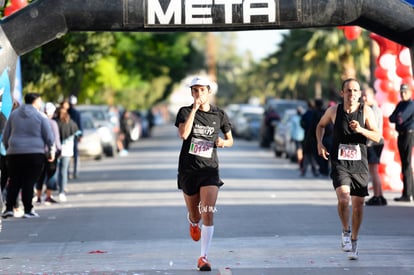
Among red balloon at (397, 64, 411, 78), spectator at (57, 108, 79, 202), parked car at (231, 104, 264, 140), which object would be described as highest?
red balloon at (397, 64, 411, 78)

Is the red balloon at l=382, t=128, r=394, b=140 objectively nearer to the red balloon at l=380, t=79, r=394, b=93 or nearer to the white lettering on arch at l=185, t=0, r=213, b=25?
the red balloon at l=380, t=79, r=394, b=93

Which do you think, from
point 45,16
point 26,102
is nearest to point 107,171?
point 26,102

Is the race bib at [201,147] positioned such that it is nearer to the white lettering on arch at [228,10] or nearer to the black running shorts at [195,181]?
the black running shorts at [195,181]

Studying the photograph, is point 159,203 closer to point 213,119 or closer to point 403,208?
point 403,208

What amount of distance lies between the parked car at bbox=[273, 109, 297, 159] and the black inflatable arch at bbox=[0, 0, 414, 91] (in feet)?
64.7

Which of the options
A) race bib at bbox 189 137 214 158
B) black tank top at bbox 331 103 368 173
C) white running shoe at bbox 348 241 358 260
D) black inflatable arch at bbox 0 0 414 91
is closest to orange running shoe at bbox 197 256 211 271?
race bib at bbox 189 137 214 158

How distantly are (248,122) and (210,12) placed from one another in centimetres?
4148

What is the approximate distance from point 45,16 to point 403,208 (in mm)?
7395

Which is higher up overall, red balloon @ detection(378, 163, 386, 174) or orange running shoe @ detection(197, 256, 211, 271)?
orange running shoe @ detection(197, 256, 211, 271)

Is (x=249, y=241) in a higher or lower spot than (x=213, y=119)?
lower

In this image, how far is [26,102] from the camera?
54.0 feet

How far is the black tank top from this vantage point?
456 inches

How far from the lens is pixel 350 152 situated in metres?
11.6

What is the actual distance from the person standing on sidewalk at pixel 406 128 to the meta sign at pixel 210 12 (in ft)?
19.7
